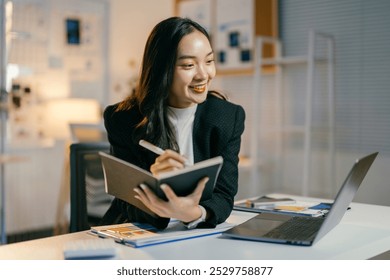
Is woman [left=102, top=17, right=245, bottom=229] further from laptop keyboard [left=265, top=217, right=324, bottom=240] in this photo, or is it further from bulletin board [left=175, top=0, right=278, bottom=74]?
bulletin board [left=175, top=0, right=278, bottom=74]

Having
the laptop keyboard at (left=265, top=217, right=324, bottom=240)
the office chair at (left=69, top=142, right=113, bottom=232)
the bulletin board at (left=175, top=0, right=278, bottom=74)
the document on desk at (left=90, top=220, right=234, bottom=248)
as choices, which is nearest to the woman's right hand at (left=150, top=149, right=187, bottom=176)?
the document on desk at (left=90, top=220, right=234, bottom=248)

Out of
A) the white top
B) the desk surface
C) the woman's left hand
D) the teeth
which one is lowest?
the desk surface

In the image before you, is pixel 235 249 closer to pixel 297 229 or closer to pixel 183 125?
pixel 297 229

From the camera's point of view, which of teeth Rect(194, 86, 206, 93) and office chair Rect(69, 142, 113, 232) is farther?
office chair Rect(69, 142, 113, 232)

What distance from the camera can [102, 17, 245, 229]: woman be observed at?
5.22 ft

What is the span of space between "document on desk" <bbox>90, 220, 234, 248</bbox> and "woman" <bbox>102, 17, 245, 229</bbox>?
3 cm

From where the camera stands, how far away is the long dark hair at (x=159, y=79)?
1605 mm

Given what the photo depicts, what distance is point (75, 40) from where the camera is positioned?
4.99 m

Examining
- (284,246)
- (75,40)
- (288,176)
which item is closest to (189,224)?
(284,246)

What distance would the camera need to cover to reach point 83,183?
193 centimetres

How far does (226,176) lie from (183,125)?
23 cm

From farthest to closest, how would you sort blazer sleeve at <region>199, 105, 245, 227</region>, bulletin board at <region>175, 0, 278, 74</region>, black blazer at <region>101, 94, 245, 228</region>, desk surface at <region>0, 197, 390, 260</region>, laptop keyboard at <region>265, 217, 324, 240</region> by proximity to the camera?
bulletin board at <region>175, 0, 278, 74</region>
black blazer at <region>101, 94, 245, 228</region>
blazer sleeve at <region>199, 105, 245, 227</region>
laptop keyboard at <region>265, 217, 324, 240</region>
desk surface at <region>0, 197, 390, 260</region>

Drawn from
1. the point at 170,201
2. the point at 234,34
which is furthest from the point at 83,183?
the point at 234,34

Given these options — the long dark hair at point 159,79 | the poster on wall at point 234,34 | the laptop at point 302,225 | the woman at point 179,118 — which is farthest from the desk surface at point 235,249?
the poster on wall at point 234,34
